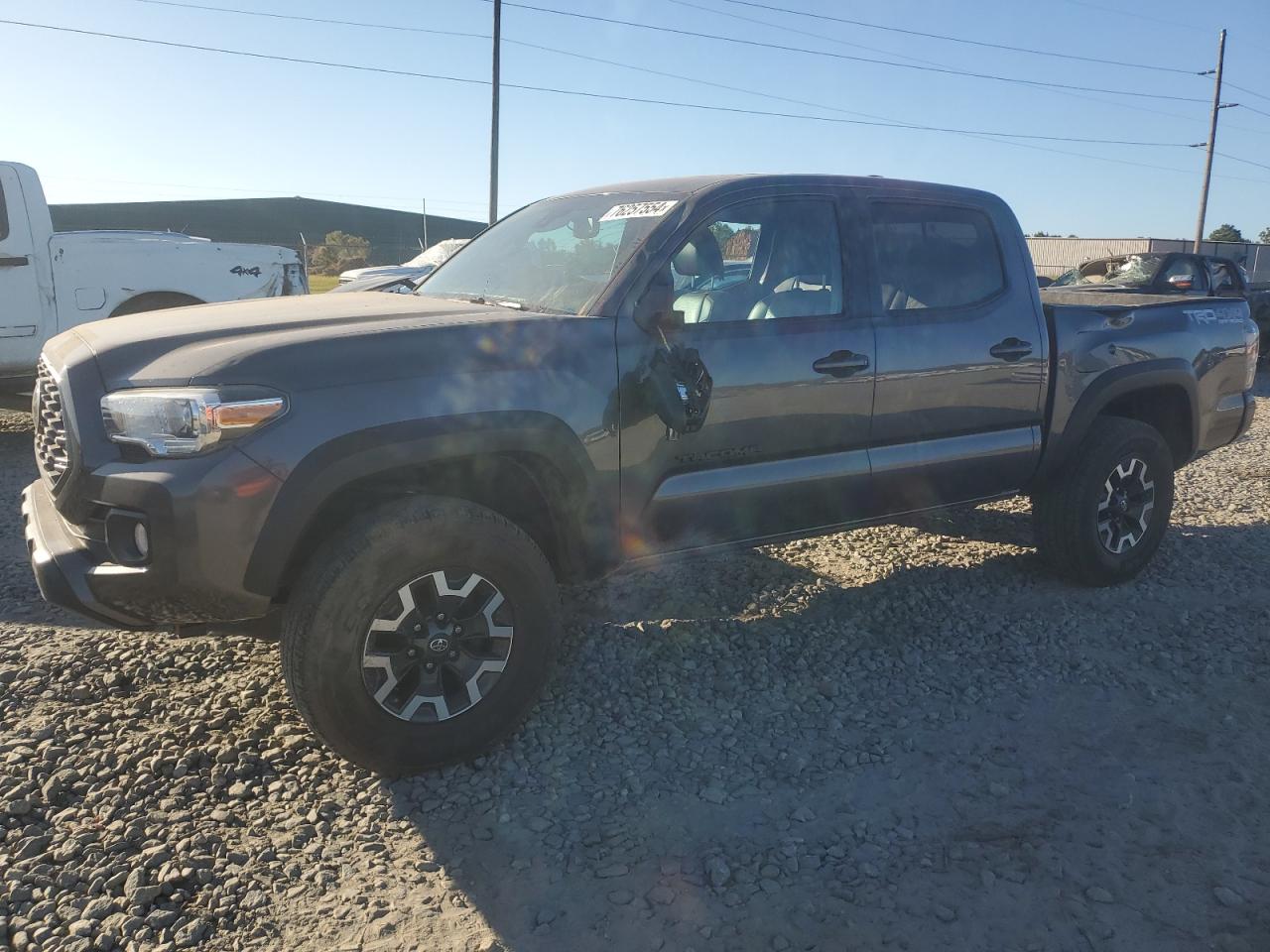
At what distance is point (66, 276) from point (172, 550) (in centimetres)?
637

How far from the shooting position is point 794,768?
10.7 ft

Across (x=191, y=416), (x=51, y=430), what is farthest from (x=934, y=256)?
(x=51, y=430)

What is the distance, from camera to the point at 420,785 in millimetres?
3102

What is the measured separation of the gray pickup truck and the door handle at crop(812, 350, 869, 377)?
0.05 feet

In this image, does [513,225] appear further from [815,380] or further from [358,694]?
[358,694]

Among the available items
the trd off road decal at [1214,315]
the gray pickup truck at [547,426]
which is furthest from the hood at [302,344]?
the trd off road decal at [1214,315]

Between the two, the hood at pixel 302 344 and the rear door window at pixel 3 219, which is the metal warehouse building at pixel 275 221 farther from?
the hood at pixel 302 344

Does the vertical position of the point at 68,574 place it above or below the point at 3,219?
below

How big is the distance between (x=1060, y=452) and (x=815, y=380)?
1.73 metres

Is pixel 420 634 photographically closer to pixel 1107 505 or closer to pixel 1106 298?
pixel 1107 505

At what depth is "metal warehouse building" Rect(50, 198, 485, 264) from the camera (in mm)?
36031

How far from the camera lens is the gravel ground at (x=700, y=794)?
2492 millimetres

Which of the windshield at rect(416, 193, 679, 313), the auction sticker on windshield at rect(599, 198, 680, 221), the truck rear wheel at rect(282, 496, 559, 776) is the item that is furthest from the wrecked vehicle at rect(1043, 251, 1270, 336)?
the truck rear wheel at rect(282, 496, 559, 776)

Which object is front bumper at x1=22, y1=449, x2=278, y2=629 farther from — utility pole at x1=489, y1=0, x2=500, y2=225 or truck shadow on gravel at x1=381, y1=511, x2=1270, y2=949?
utility pole at x1=489, y1=0, x2=500, y2=225
